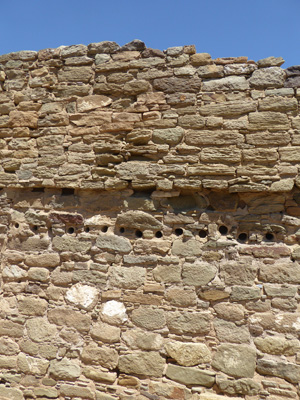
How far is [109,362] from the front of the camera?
3336 mm

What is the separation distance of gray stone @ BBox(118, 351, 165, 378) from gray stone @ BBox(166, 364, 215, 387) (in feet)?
0.30

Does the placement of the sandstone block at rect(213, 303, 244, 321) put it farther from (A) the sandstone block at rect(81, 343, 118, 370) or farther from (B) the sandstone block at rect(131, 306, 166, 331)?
(A) the sandstone block at rect(81, 343, 118, 370)

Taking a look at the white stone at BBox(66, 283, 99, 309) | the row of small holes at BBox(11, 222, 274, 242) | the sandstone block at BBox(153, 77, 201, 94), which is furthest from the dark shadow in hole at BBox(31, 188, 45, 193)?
the sandstone block at BBox(153, 77, 201, 94)

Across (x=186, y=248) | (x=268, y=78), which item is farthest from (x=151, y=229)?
(x=268, y=78)

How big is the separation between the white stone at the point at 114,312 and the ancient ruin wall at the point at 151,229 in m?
0.01

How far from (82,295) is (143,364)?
0.85m

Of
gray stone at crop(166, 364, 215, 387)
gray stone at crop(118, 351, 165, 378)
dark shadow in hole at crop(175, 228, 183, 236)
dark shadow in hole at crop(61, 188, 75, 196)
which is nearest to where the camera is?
gray stone at crop(166, 364, 215, 387)

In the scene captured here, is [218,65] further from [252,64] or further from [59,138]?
[59,138]

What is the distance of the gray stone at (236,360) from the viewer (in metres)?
3.05

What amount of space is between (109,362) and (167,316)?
683mm

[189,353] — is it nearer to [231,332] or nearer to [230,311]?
[231,332]

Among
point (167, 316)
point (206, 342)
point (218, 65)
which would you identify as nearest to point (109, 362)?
point (167, 316)

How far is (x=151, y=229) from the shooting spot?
3506mm

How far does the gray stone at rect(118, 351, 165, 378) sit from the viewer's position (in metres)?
3.23
